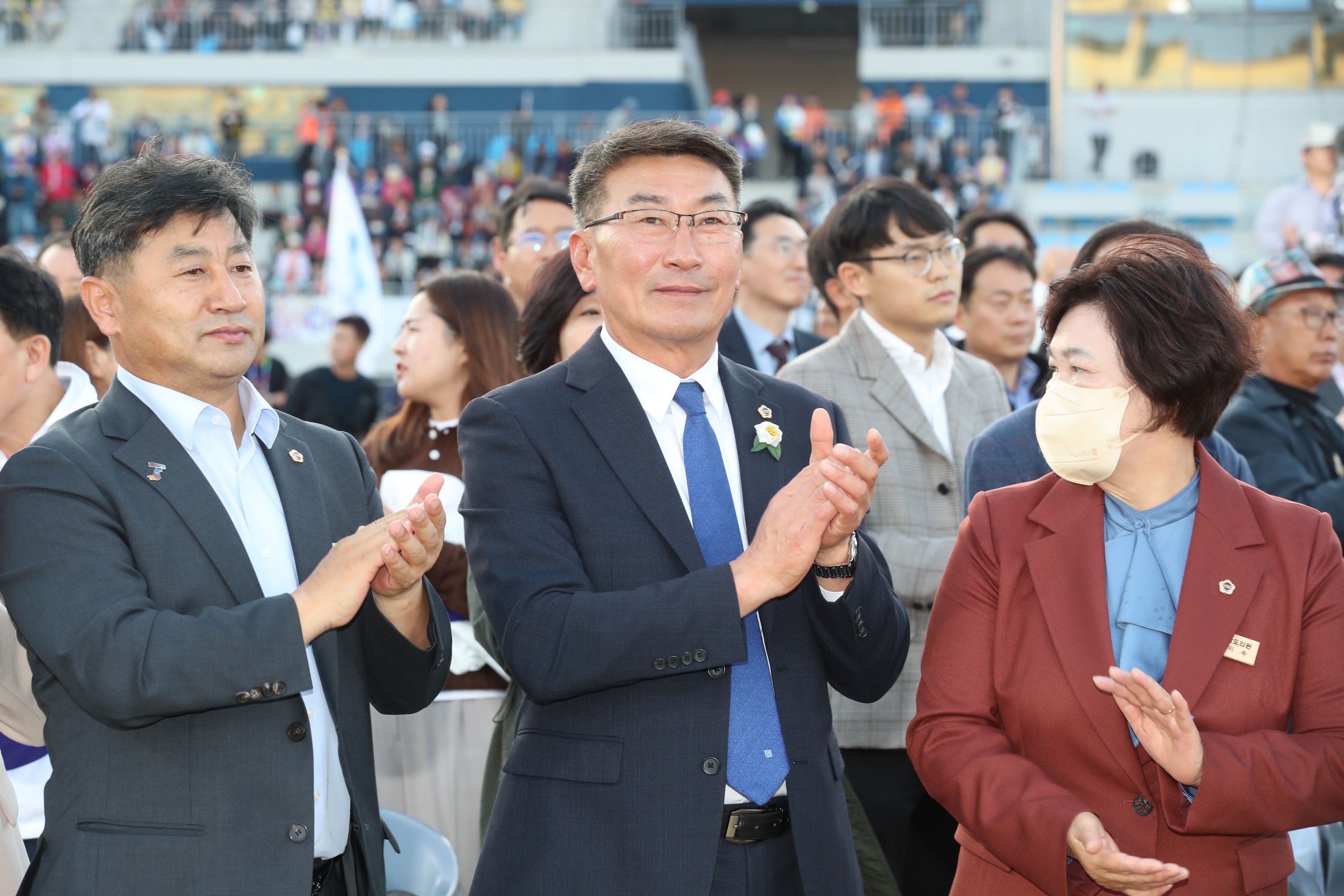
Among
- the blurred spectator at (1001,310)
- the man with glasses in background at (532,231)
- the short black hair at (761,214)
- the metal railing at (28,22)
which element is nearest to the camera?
the blurred spectator at (1001,310)

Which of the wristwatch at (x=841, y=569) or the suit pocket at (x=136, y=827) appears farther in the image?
the wristwatch at (x=841, y=569)

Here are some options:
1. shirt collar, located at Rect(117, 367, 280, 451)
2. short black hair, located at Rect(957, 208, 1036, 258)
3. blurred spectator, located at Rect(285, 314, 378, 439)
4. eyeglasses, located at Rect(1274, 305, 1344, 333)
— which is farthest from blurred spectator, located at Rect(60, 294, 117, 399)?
blurred spectator, located at Rect(285, 314, 378, 439)

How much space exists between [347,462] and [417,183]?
21.4 meters

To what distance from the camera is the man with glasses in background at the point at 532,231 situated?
5.12 m

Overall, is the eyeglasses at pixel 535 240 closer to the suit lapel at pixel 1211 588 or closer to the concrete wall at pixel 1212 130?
the suit lapel at pixel 1211 588

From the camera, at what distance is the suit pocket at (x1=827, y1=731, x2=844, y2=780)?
91.3 inches

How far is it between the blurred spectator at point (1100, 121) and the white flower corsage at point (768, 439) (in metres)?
22.9

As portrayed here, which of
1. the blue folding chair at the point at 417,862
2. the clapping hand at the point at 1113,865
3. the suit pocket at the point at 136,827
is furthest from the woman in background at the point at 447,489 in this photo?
the clapping hand at the point at 1113,865

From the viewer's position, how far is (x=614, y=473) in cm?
228

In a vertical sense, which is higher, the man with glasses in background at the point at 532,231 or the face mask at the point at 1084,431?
the man with glasses in background at the point at 532,231

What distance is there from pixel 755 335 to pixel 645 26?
23.8 metres

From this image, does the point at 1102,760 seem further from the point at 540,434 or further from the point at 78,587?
the point at 78,587

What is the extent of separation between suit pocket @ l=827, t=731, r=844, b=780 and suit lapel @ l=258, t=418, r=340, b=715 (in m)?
0.87

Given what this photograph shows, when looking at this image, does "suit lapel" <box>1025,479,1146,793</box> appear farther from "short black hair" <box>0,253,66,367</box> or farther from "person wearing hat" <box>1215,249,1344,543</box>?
"short black hair" <box>0,253,66,367</box>
